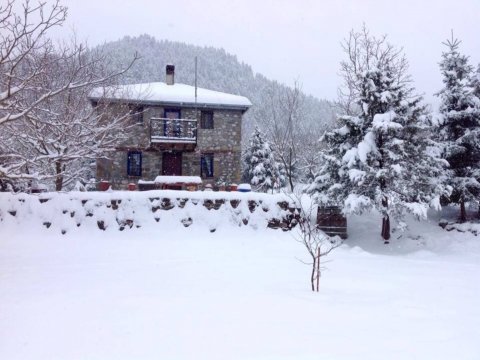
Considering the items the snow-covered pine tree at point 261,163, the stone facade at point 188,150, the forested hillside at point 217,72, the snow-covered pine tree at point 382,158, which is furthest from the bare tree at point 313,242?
the forested hillside at point 217,72

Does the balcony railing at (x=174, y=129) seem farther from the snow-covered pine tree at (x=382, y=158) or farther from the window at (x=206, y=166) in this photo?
the snow-covered pine tree at (x=382, y=158)

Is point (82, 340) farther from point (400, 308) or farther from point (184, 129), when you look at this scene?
point (184, 129)

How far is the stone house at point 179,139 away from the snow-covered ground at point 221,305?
36.8 ft

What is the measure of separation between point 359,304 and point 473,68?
13.1 metres

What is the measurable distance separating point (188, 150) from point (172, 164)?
1.16 m

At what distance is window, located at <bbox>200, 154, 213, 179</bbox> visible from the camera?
66.7 feet

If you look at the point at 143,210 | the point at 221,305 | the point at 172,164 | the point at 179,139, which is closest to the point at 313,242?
the point at 221,305

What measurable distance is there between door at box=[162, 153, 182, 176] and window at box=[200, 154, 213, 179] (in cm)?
120

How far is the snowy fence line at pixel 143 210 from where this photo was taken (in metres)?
9.45

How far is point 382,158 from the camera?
425 inches

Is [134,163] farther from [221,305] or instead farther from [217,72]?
[217,72]

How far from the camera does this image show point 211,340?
313 centimetres

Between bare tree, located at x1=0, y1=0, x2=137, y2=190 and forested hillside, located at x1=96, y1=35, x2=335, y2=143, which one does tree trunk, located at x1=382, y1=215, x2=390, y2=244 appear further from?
forested hillside, located at x1=96, y1=35, x2=335, y2=143

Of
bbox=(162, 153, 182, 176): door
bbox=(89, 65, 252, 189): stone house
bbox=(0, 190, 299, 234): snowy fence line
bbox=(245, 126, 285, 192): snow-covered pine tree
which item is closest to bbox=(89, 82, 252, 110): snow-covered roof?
bbox=(89, 65, 252, 189): stone house
